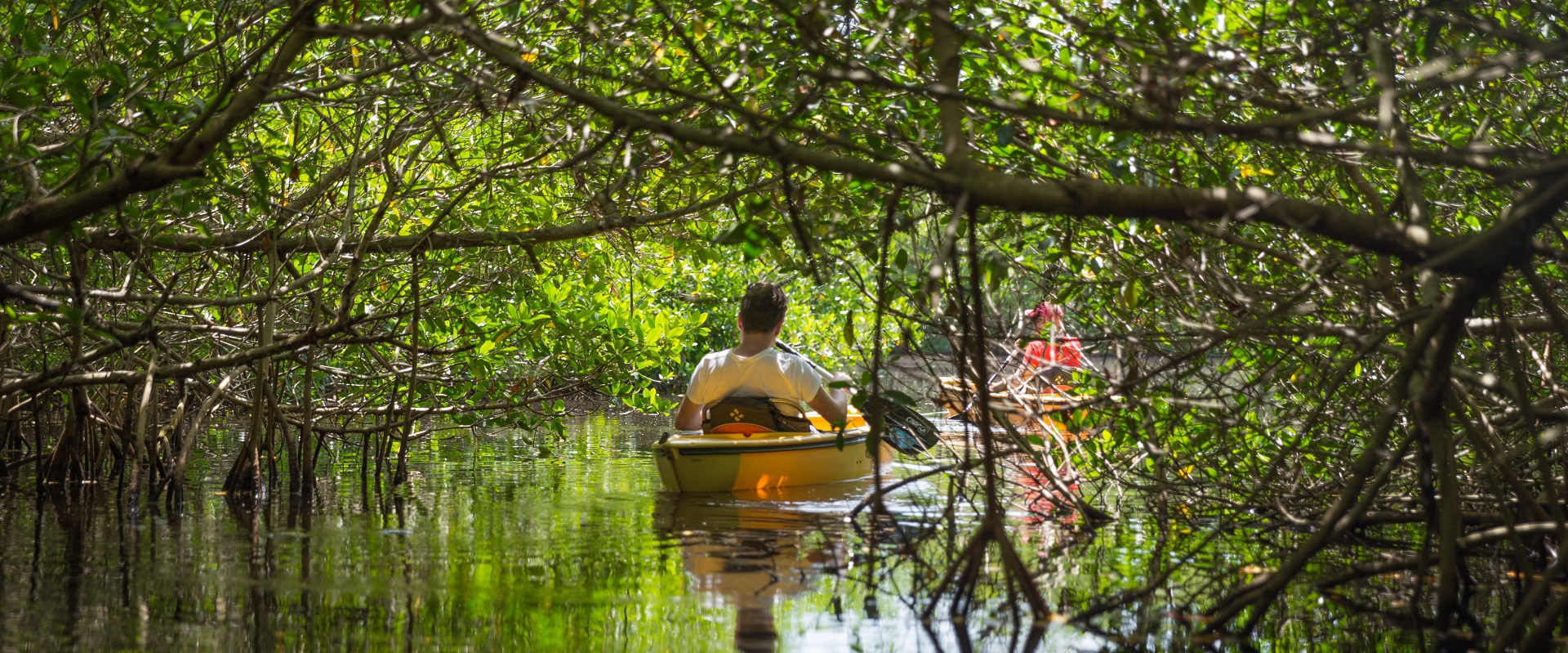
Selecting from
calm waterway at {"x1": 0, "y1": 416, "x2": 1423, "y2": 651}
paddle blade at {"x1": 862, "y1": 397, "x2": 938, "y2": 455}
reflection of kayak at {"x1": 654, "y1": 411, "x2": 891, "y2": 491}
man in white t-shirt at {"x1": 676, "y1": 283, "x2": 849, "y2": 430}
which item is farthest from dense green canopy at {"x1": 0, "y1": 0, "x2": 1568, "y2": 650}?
reflection of kayak at {"x1": 654, "y1": 411, "x2": 891, "y2": 491}

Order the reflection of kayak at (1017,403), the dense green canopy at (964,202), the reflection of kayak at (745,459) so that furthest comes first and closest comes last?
the reflection of kayak at (745,459), the reflection of kayak at (1017,403), the dense green canopy at (964,202)

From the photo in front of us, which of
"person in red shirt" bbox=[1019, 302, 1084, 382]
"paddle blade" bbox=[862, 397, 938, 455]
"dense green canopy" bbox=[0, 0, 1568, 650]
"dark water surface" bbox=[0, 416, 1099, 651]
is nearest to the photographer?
"dense green canopy" bbox=[0, 0, 1568, 650]

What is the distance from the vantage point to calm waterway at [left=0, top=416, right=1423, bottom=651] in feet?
12.0

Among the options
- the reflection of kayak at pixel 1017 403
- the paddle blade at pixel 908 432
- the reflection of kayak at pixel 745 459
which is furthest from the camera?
the paddle blade at pixel 908 432

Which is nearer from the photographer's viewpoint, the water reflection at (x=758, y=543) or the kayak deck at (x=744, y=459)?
the water reflection at (x=758, y=543)

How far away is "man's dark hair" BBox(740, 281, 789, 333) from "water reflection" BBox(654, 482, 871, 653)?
95 cm

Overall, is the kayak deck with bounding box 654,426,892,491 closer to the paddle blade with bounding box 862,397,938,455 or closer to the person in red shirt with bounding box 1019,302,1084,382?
the paddle blade with bounding box 862,397,938,455

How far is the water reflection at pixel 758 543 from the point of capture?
4191mm

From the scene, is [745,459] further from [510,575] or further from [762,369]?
[510,575]

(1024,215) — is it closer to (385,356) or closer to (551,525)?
(551,525)

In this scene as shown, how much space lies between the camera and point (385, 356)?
9141 mm

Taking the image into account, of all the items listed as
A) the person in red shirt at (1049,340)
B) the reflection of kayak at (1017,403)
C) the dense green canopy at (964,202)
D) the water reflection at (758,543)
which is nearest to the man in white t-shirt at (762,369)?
the water reflection at (758,543)

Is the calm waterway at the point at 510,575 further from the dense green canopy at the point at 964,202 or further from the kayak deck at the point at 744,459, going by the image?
the dense green canopy at the point at 964,202

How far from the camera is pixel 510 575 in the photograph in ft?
15.5
